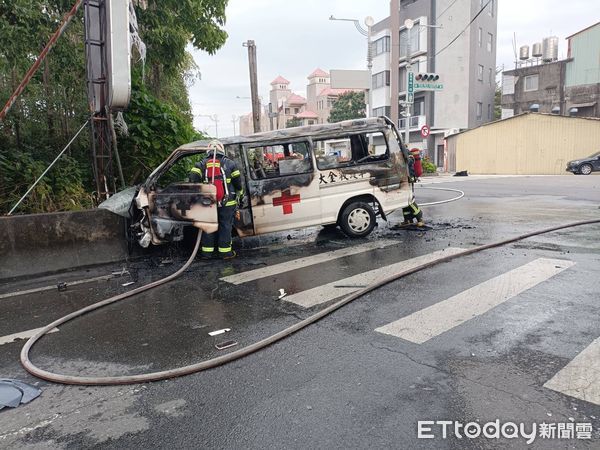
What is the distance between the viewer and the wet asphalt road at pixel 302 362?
2695mm

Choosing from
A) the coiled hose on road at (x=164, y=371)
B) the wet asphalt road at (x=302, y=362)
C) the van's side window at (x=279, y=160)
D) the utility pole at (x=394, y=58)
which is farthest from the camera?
the utility pole at (x=394, y=58)

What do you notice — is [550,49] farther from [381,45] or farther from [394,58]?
[394,58]

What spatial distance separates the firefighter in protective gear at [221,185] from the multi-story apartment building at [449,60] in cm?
3693

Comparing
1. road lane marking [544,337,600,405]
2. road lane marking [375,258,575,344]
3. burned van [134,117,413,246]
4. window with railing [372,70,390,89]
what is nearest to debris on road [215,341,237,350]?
road lane marking [375,258,575,344]

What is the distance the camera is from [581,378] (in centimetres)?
313

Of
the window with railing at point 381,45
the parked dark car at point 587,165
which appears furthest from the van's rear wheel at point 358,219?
the window with railing at point 381,45

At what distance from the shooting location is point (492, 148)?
35.7 m

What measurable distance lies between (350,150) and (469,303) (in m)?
4.24

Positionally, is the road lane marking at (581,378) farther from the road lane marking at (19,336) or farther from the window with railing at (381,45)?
the window with railing at (381,45)

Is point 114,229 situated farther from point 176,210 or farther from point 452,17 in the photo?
point 452,17

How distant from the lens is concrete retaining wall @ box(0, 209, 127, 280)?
6.53 m

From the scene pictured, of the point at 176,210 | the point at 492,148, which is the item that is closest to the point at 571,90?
the point at 492,148

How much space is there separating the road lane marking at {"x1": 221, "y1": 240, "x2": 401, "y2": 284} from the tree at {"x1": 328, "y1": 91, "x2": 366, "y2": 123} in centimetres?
5646

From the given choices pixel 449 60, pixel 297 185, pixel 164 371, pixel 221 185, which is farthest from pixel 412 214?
pixel 449 60
